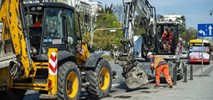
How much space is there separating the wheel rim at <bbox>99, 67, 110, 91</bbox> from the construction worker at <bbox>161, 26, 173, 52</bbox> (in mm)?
8250

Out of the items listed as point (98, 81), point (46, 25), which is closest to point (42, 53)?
point (46, 25)

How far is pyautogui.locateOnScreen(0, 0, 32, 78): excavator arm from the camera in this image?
9.53m

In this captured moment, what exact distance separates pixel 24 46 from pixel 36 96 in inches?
166

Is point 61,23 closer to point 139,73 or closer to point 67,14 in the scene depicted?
point 67,14

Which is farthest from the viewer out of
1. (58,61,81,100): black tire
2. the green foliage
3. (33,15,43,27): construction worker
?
the green foliage

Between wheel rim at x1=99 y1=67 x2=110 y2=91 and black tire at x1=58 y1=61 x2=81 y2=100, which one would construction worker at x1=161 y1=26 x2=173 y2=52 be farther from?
black tire at x1=58 y1=61 x2=81 y2=100

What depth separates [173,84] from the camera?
1731 centimetres

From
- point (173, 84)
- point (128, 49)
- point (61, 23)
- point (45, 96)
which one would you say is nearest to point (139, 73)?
point (128, 49)

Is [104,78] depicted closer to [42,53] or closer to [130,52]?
[130,52]

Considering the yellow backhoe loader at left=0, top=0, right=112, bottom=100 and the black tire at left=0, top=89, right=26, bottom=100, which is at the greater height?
the yellow backhoe loader at left=0, top=0, right=112, bottom=100

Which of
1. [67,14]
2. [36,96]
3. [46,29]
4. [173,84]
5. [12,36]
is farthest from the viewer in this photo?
[173,84]

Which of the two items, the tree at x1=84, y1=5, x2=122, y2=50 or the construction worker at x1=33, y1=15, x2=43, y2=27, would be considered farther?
the tree at x1=84, y1=5, x2=122, y2=50

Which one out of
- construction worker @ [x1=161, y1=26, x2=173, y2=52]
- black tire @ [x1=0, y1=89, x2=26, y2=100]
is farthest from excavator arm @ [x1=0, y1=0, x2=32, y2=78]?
construction worker @ [x1=161, y1=26, x2=173, y2=52]

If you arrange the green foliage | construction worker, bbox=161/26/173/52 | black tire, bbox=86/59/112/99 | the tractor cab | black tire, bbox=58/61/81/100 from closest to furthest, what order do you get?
black tire, bbox=58/61/81/100 < the tractor cab < black tire, bbox=86/59/112/99 < construction worker, bbox=161/26/173/52 < the green foliage
